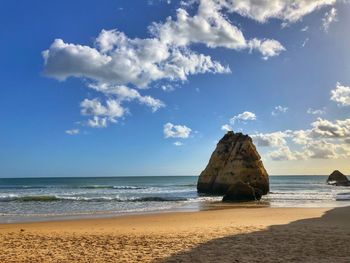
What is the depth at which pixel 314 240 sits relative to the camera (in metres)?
13.0

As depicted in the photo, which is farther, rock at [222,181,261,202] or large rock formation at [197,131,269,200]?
large rock formation at [197,131,269,200]

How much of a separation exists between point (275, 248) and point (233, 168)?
4104 centimetres

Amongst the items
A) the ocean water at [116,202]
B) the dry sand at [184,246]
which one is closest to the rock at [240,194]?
the ocean water at [116,202]

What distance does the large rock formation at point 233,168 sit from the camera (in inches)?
2021

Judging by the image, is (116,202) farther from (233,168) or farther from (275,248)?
(275,248)

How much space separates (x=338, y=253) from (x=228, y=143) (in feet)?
154

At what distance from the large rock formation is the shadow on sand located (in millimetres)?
33955

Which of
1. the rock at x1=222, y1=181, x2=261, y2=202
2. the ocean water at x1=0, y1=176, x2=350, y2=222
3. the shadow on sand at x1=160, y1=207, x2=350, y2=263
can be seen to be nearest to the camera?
the shadow on sand at x1=160, y1=207, x2=350, y2=263

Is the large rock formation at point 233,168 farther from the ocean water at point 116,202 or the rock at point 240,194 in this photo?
the rock at point 240,194

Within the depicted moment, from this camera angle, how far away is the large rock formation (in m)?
51.3

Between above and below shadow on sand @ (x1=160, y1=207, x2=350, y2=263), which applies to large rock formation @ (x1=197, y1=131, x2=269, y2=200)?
above

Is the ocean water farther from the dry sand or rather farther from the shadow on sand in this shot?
the shadow on sand

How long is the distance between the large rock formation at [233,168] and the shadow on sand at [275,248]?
3395 centimetres

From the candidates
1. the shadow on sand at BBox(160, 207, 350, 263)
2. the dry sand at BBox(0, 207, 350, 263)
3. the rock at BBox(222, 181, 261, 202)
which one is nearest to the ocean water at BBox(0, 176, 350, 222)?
the rock at BBox(222, 181, 261, 202)
